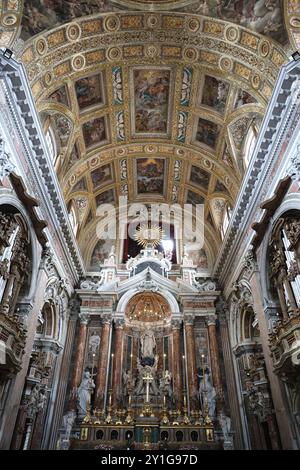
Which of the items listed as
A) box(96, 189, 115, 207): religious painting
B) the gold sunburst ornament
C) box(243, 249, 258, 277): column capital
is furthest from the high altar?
box(243, 249, 258, 277): column capital

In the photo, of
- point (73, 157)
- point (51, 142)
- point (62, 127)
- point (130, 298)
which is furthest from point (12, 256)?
point (130, 298)

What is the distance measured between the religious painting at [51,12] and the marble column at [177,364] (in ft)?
48.7

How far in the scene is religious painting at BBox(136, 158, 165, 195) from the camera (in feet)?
70.2

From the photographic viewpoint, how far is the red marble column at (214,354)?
1670 cm

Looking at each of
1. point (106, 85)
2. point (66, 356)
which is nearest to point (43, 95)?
point (106, 85)

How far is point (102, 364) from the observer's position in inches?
673

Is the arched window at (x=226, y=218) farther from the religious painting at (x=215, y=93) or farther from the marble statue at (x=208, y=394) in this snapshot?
the marble statue at (x=208, y=394)

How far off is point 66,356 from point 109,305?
3386mm

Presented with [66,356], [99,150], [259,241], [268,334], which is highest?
[99,150]

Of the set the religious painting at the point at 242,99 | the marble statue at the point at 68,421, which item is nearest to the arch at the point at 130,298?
the marble statue at the point at 68,421

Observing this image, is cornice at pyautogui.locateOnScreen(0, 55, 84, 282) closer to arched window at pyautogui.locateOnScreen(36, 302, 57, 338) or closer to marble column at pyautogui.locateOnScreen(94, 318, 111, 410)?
arched window at pyautogui.locateOnScreen(36, 302, 57, 338)

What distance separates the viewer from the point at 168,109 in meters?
17.8

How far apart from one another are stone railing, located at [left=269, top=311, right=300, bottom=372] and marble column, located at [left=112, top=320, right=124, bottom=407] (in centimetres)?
818

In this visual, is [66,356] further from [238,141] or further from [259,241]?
[238,141]
